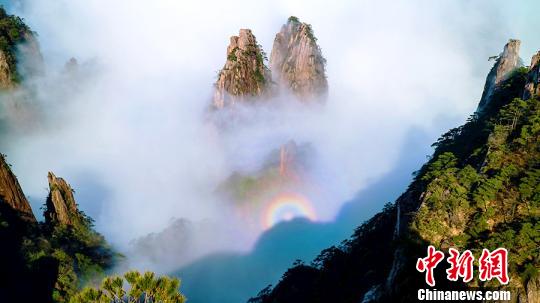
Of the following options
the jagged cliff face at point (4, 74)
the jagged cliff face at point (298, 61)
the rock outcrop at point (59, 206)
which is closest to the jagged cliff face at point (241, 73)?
the jagged cliff face at point (298, 61)

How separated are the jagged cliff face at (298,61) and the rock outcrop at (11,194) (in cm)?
8923

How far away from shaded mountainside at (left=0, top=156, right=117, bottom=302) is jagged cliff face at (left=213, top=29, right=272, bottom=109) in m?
61.0

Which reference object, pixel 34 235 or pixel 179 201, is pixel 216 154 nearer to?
pixel 179 201

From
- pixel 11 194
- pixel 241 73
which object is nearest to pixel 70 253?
pixel 11 194

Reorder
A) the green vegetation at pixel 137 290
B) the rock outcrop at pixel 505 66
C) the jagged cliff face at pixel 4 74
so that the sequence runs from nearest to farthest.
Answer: the green vegetation at pixel 137 290
the rock outcrop at pixel 505 66
the jagged cliff face at pixel 4 74

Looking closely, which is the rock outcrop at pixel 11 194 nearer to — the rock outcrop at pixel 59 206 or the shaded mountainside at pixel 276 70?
the rock outcrop at pixel 59 206

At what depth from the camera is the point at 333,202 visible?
5728 inches

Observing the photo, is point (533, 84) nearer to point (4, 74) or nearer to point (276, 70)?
point (4, 74)

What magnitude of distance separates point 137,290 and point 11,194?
52076 mm

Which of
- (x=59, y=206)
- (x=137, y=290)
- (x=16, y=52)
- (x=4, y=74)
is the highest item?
(x=16, y=52)

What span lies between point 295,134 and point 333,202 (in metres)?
24.3

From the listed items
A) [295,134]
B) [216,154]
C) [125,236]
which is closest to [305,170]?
[295,134]

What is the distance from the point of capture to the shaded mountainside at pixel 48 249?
6378cm

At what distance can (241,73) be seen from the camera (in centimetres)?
13775
